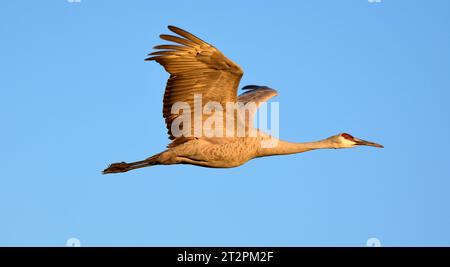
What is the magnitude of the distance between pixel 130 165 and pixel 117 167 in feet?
0.98

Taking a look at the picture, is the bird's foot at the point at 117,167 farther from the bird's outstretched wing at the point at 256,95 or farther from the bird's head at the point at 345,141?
the bird's head at the point at 345,141

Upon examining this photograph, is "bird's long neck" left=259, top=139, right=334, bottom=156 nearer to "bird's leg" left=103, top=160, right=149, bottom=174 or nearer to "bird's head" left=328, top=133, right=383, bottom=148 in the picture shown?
"bird's head" left=328, top=133, right=383, bottom=148

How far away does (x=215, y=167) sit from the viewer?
13.7 metres

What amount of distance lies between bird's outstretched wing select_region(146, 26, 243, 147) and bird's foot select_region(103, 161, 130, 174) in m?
1.24

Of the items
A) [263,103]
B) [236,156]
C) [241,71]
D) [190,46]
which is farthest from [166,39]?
[263,103]

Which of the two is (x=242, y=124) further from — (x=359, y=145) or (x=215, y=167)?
(x=359, y=145)

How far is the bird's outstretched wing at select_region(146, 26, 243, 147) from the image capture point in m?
12.8

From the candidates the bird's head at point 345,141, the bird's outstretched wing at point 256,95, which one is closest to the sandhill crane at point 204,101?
the bird's head at point 345,141

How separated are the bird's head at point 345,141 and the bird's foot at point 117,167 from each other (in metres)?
3.25

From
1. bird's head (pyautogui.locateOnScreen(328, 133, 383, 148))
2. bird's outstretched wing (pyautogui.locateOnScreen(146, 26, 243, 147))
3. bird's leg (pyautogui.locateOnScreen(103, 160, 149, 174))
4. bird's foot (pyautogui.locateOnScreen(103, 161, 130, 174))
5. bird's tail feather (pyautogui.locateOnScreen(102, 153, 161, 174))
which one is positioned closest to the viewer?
bird's outstretched wing (pyautogui.locateOnScreen(146, 26, 243, 147))

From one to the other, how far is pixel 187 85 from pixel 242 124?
1115 millimetres

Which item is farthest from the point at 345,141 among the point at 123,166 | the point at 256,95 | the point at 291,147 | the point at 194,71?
the point at 123,166

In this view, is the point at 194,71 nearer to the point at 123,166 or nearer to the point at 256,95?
the point at 123,166

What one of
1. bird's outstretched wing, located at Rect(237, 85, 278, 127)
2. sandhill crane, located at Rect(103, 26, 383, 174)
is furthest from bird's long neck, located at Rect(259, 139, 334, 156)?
bird's outstretched wing, located at Rect(237, 85, 278, 127)
